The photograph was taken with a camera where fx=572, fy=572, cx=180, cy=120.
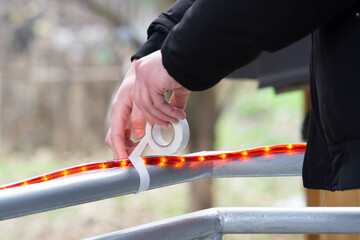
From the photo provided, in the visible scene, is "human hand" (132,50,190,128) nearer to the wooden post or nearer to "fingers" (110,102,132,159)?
"fingers" (110,102,132,159)

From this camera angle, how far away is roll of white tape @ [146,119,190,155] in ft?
3.62

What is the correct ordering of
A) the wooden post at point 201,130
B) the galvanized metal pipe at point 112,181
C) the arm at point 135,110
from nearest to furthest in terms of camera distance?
the galvanized metal pipe at point 112,181 < the arm at point 135,110 < the wooden post at point 201,130

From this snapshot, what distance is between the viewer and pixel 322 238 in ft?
6.48

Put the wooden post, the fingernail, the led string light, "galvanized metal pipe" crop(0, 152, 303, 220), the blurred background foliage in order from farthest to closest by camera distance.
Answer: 1. the blurred background foliage
2. the wooden post
3. the fingernail
4. the led string light
5. "galvanized metal pipe" crop(0, 152, 303, 220)

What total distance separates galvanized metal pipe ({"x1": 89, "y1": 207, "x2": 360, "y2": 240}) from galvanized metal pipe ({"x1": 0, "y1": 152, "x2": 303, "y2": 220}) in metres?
0.09

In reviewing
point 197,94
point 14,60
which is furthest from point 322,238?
point 14,60

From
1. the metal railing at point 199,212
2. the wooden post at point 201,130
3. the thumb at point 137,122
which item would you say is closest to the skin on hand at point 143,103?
the thumb at point 137,122

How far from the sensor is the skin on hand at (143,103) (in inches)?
39.9

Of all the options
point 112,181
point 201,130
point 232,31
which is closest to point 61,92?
point 201,130

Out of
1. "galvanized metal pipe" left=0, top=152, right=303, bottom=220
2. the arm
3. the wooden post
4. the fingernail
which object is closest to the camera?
"galvanized metal pipe" left=0, top=152, right=303, bottom=220

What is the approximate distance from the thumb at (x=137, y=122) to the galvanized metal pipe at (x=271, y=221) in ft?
0.73

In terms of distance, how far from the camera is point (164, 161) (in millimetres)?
1097

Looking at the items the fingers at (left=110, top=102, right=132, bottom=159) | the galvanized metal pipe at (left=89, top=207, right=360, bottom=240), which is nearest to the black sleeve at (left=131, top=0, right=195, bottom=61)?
the fingers at (left=110, top=102, right=132, bottom=159)

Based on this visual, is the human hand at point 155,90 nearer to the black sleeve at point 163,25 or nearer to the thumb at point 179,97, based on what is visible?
the thumb at point 179,97
